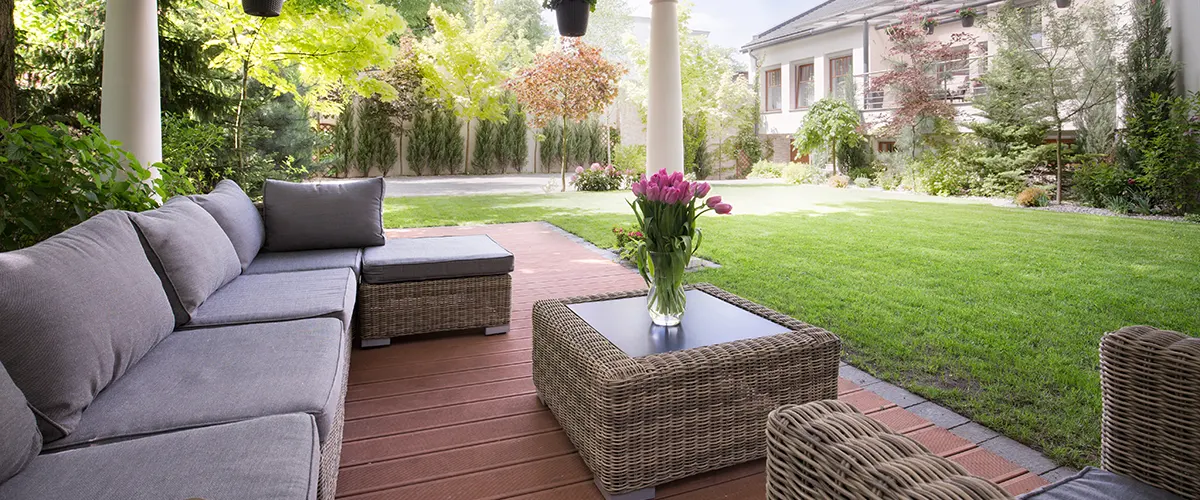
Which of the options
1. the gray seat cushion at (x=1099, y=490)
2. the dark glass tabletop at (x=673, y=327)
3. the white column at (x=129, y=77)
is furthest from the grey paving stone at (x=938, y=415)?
the white column at (x=129, y=77)

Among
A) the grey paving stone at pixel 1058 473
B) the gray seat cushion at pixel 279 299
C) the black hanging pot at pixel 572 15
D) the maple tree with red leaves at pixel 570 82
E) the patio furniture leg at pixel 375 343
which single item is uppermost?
the maple tree with red leaves at pixel 570 82

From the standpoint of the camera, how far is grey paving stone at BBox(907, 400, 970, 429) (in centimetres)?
239

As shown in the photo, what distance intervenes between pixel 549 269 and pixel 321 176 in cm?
941

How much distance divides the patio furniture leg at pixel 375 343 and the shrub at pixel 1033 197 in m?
9.18

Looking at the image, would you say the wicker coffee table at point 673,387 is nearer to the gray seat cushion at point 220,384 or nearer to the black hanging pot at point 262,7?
the gray seat cushion at point 220,384

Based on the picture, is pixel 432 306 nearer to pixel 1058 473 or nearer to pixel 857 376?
pixel 857 376

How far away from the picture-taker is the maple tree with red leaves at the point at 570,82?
39.8ft

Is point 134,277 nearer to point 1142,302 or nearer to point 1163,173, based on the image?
point 1142,302

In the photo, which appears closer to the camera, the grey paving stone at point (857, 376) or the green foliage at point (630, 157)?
the grey paving stone at point (857, 376)

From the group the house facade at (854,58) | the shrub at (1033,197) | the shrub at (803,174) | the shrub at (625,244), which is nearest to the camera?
the shrub at (625,244)

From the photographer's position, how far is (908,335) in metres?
3.44

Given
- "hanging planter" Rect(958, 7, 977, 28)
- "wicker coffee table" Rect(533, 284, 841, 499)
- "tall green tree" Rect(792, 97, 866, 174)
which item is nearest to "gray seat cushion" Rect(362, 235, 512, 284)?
"wicker coffee table" Rect(533, 284, 841, 499)

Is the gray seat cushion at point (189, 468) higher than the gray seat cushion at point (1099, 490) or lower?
higher

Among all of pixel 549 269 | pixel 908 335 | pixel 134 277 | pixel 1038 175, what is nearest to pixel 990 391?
pixel 908 335
